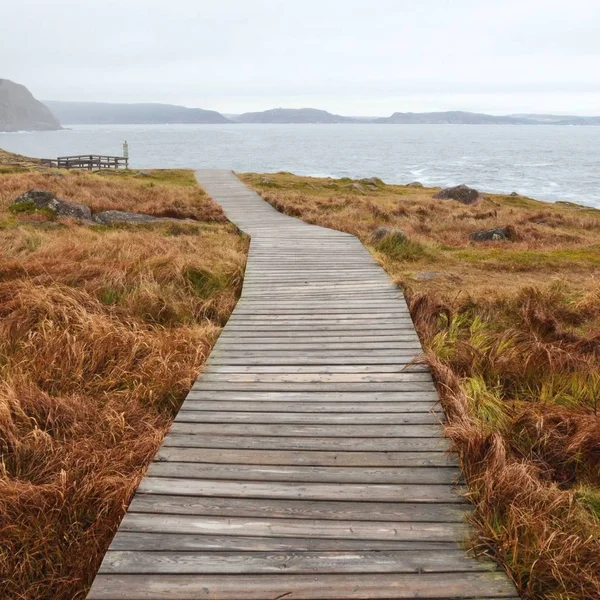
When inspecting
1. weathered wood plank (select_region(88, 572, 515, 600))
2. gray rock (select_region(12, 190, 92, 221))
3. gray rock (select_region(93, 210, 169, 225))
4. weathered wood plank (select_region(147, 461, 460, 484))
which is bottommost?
weathered wood plank (select_region(88, 572, 515, 600))

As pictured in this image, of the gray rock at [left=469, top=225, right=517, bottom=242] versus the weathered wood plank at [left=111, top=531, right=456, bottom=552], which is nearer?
the weathered wood plank at [left=111, top=531, right=456, bottom=552]

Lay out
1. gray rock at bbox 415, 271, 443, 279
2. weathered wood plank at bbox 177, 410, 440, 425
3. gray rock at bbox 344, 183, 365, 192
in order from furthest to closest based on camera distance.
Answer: gray rock at bbox 344, 183, 365, 192 → gray rock at bbox 415, 271, 443, 279 → weathered wood plank at bbox 177, 410, 440, 425

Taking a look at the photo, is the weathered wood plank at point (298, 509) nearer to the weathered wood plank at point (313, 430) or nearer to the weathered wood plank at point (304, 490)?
the weathered wood plank at point (304, 490)

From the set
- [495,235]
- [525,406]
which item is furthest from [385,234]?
[525,406]

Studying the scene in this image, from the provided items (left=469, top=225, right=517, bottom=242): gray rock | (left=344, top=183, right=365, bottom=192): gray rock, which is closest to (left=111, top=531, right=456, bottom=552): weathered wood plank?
(left=469, top=225, right=517, bottom=242): gray rock

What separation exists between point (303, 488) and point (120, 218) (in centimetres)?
1344

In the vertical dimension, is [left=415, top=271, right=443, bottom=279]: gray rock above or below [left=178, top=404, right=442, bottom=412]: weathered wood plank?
below

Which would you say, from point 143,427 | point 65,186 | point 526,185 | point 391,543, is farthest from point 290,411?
point 526,185

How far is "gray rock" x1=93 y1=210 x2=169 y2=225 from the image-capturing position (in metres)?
14.9

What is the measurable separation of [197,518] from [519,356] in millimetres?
4102

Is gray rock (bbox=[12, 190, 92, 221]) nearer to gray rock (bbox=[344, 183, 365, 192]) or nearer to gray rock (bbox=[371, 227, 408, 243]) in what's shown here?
gray rock (bbox=[371, 227, 408, 243])

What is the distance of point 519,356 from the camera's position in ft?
18.8

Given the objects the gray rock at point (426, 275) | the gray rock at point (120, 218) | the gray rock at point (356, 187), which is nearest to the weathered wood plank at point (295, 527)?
the gray rock at point (426, 275)

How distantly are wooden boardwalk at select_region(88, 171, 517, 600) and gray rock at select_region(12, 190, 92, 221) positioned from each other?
34.6ft
